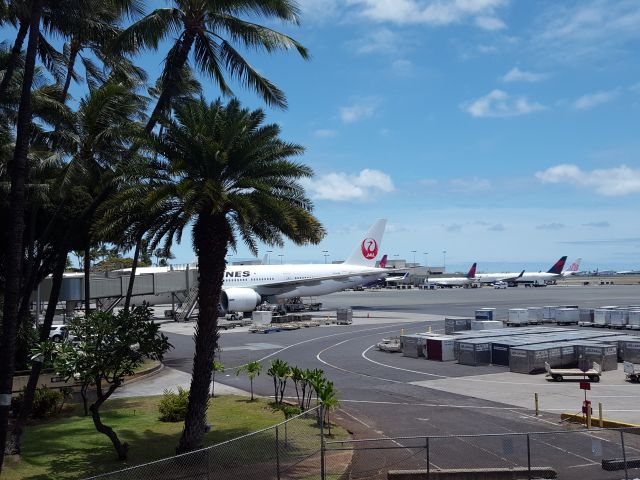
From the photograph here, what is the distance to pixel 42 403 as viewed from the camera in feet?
76.0

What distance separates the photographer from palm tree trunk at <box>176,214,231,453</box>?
17.4 m

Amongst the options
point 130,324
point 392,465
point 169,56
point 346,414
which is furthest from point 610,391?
point 169,56

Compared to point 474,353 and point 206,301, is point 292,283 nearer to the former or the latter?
point 474,353

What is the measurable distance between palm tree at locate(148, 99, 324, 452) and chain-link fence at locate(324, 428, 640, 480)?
4.78 metres

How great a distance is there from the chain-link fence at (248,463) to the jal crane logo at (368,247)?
61328 millimetres

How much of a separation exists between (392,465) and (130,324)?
8208 millimetres

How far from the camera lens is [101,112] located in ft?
65.4

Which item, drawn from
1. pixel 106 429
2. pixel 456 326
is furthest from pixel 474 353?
pixel 106 429

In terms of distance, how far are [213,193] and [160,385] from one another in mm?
16487

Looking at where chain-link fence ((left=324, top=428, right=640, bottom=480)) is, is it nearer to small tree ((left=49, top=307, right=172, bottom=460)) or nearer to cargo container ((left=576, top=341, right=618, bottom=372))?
small tree ((left=49, top=307, right=172, bottom=460))

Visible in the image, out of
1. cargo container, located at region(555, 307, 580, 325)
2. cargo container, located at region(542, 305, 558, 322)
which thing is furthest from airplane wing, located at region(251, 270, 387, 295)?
cargo container, located at region(555, 307, 580, 325)

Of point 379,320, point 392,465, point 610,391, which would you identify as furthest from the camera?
point 379,320

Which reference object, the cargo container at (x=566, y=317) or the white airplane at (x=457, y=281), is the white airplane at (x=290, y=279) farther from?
the white airplane at (x=457, y=281)

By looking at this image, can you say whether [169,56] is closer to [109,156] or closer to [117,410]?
[109,156]
